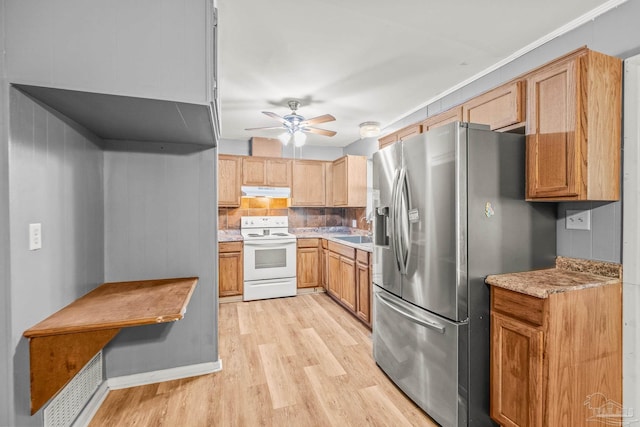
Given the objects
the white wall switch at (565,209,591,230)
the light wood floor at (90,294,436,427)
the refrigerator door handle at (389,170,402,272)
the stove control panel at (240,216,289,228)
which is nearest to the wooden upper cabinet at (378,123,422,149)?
the refrigerator door handle at (389,170,402,272)

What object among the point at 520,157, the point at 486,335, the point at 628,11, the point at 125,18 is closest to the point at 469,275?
the point at 486,335

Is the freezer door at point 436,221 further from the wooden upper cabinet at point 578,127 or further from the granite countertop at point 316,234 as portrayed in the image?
the granite countertop at point 316,234

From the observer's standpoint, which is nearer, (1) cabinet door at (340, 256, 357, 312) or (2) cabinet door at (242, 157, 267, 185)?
(1) cabinet door at (340, 256, 357, 312)

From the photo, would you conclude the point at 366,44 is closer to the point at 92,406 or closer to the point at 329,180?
the point at 329,180

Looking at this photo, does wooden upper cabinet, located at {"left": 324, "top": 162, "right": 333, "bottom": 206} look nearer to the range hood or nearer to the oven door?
the range hood

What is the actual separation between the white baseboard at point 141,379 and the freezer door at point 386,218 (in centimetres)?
158

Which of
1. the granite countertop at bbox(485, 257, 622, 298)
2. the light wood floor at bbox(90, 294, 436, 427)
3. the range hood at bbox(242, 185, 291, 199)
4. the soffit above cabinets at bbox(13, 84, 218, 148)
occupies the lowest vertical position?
the light wood floor at bbox(90, 294, 436, 427)

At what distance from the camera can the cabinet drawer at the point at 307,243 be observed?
4588mm

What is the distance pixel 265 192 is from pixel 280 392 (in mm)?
3076

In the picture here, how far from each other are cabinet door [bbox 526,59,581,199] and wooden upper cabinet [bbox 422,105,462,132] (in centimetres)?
68

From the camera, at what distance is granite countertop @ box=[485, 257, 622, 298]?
1478 mm

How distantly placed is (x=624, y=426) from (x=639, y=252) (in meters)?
0.99

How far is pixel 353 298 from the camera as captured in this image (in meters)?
3.53

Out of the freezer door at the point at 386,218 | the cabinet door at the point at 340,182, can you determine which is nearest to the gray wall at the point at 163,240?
the freezer door at the point at 386,218
